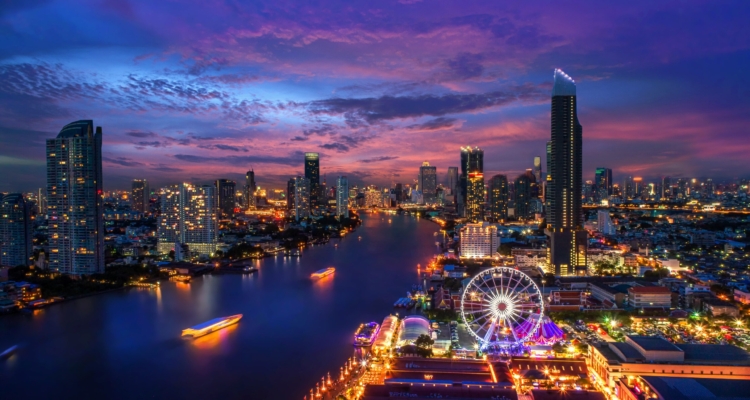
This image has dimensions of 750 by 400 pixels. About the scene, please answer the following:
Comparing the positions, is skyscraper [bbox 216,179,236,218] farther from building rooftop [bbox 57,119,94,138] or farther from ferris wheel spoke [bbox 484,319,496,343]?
ferris wheel spoke [bbox 484,319,496,343]

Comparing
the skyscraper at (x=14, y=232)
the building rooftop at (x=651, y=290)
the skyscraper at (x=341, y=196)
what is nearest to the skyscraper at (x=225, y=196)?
the skyscraper at (x=341, y=196)

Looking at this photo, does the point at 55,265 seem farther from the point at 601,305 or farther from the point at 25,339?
the point at 601,305

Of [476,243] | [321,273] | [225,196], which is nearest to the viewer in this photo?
[321,273]

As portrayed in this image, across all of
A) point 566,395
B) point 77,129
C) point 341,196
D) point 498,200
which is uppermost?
point 77,129

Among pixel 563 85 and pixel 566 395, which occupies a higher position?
pixel 563 85

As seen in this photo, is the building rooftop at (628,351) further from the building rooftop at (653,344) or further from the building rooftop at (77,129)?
the building rooftop at (77,129)

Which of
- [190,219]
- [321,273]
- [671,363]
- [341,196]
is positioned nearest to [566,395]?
[671,363]

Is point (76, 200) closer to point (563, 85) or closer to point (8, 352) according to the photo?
point (8, 352)
